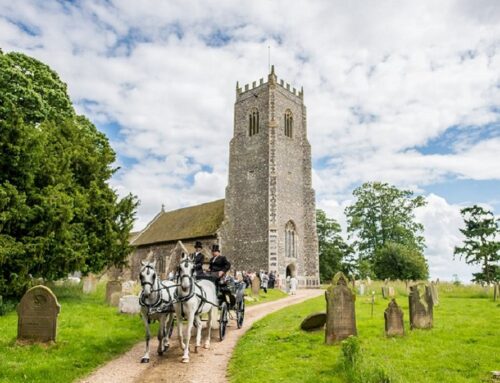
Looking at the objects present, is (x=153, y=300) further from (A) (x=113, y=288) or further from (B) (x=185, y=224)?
(B) (x=185, y=224)

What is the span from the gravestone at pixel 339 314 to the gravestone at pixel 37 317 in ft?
18.9

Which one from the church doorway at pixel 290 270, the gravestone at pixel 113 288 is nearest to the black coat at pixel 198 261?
the gravestone at pixel 113 288

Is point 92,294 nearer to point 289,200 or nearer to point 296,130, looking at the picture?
point 289,200

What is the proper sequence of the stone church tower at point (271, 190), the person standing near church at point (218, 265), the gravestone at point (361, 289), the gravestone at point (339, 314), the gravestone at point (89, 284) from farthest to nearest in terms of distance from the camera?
the stone church tower at point (271, 190) < the gravestone at point (361, 289) < the gravestone at point (89, 284) < the person standing near church at point (218, 265) < the gravestone at point (339, 314)

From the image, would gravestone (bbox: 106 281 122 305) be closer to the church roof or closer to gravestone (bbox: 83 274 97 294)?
gravestone (bbox: 83 274 97 294)

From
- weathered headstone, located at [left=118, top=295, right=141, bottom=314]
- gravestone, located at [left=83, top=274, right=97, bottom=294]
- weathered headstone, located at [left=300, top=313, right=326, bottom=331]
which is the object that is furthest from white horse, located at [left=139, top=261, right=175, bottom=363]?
gravestone, located at [left=83, top=274, right=97, bottom=294]

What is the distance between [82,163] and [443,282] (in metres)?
23.9

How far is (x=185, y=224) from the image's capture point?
139ft

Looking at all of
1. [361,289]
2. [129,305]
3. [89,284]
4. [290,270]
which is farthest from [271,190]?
[129,305]

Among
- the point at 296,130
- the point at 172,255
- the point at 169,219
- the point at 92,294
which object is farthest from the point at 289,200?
the point at 92,294

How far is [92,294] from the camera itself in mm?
18922

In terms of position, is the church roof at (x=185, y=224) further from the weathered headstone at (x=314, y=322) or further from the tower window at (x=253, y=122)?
the weathered headstone at (x=314, y=322)

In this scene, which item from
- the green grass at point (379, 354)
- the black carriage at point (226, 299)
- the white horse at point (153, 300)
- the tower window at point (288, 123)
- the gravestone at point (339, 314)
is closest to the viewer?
the green grass at point (379, 354)

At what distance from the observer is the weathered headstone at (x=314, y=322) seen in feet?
33.3
